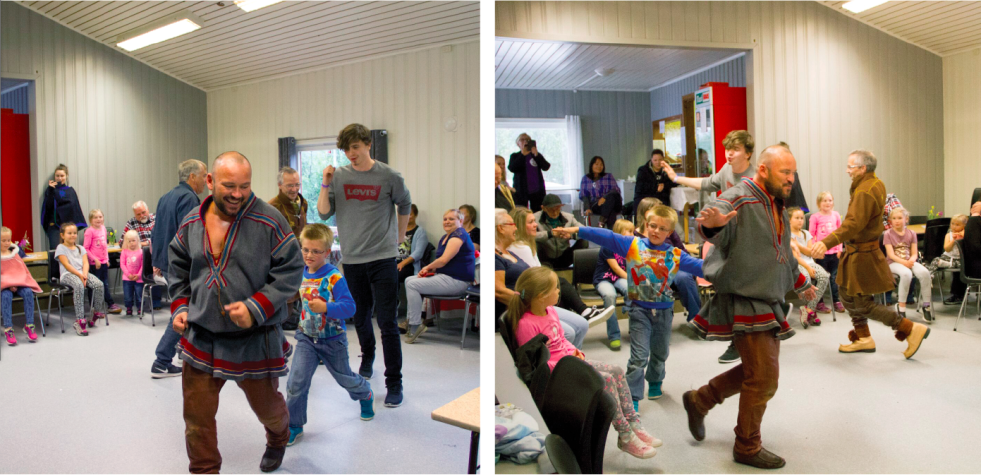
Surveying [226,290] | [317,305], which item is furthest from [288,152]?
[226,290]

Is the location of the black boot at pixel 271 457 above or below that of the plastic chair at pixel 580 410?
below

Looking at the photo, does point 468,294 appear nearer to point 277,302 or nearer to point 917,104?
point 277,302

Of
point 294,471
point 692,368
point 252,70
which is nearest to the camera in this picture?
point 692,368

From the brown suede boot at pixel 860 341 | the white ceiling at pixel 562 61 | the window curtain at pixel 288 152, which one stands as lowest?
the brown suede boot at pixel 860 341

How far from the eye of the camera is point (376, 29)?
3.28m

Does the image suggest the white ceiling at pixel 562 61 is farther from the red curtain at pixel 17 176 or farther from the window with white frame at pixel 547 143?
the red curtain at pixel 17 176

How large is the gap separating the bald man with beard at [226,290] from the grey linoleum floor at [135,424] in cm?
45

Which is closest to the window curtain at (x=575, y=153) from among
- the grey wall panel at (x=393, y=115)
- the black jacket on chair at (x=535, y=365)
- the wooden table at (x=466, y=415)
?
the black jacket on chair at (x=535, y=365)

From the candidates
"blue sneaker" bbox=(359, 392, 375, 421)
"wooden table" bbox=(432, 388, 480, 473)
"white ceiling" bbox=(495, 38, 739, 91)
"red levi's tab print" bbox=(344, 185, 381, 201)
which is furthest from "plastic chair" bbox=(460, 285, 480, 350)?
"wooden table" bbox=(432, 388, 480, 473)

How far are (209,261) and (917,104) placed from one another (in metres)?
2.66

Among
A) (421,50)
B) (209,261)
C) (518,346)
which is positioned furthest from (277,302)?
(421,50)

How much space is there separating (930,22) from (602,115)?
1.77m

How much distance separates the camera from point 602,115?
3773mm

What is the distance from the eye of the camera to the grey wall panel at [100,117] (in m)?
2.11
